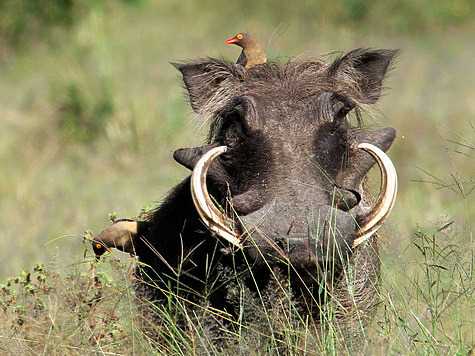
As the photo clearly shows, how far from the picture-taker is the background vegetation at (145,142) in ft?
12.3

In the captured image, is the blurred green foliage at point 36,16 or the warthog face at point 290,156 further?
the blurred green foliage at point 36,16

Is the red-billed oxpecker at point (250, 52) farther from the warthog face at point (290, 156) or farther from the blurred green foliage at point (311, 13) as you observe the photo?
the blurred green foliage at point (311, 13)

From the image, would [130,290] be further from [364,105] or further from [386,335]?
[364,105]

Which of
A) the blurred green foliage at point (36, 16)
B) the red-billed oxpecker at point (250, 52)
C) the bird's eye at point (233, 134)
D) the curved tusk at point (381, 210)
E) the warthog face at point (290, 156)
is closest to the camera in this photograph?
the warthog face at point (290, 156)

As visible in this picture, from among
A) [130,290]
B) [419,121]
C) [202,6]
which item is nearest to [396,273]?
[130,290]

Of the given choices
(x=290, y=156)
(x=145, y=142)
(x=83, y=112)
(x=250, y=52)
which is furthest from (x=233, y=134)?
(x=83, y=112)

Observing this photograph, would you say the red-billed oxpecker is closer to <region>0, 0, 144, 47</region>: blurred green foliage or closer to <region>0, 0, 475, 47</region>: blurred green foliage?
<region>0, 0, 475, 47</region>: blurred green foliage

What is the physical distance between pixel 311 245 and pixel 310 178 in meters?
0.41

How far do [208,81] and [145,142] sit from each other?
208 inches

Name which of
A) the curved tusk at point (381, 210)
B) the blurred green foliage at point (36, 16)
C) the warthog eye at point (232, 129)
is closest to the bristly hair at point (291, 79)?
the warthog eye at point (232, 129)

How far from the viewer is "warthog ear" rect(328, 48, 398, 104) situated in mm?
4547

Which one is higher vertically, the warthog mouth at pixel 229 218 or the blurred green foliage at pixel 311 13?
the warthog mouth at pixel 229 218

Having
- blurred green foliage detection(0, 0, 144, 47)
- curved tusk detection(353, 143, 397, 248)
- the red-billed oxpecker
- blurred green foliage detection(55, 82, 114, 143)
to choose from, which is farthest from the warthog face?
blurred green foliage detection(0, 0, 144, 47)

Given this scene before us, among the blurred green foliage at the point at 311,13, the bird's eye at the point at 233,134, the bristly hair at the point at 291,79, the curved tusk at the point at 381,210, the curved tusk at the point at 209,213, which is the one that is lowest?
the blurred green foliage at the point at 311,13
